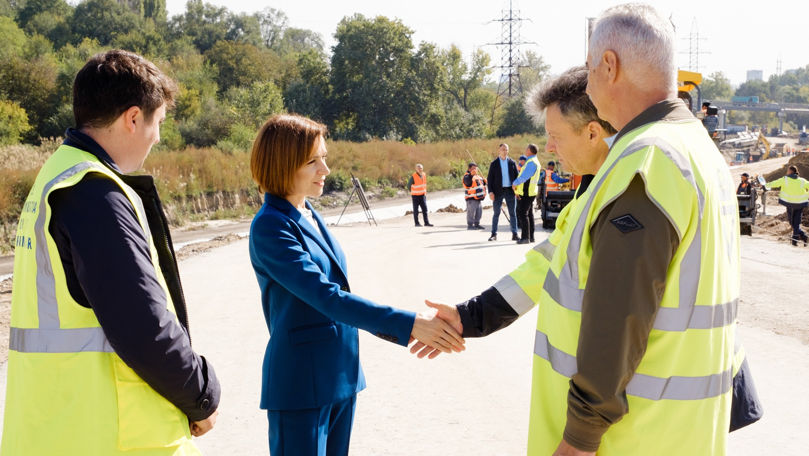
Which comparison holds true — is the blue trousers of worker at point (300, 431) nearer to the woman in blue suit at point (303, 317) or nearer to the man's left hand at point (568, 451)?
the woman in blue suit at point (303, 317)

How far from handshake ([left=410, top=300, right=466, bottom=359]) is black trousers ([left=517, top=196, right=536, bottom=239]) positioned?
12047 millimetres

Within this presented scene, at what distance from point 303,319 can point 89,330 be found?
3.21 ft

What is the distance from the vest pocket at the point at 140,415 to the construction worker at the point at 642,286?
113cm

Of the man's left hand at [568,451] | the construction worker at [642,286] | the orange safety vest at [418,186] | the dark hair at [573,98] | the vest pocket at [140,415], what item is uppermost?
the dark hair at [573,98]

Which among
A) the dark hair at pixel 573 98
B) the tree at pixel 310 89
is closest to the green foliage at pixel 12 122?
the tree at pixel 310 89

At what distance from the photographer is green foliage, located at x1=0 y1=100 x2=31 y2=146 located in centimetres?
3753

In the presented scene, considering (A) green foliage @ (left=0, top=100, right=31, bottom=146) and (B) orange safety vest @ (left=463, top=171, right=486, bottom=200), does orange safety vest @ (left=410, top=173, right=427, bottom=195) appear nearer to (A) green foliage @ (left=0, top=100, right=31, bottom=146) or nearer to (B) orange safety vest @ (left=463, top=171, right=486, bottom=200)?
(B) orange safety vest @ (left=463, top=171, right=486, bottom=200)

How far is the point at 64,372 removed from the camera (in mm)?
2055

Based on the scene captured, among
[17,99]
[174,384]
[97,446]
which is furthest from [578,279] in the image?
[17,99]

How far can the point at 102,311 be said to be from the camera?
2027 mm

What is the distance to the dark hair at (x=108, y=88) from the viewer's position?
2238mm

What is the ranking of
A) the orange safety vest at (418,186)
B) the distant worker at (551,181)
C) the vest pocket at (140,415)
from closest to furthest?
1. the vest pocket at (140,415)
2. the distant worker at (551,181)
3. the orange safety vest at (418,186)

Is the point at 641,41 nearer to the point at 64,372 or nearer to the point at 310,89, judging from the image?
the point at 64,372

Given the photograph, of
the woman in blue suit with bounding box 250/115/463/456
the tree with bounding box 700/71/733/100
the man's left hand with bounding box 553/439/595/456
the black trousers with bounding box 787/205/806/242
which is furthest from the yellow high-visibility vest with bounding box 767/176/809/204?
the tree with bounding box 700/71/733/100
